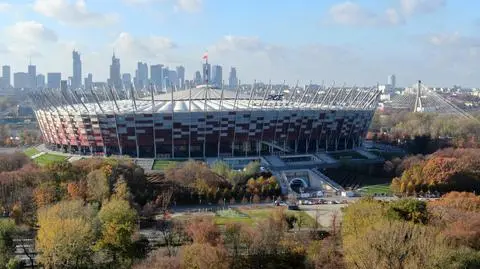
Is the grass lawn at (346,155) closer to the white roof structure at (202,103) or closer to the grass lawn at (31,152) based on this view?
the white roof structure at (202,103)

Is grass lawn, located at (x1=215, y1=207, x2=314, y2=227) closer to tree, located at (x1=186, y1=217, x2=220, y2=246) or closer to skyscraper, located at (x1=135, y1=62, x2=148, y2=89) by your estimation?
tree, located at (x1=186, y1=217, x2=220, y2=246)

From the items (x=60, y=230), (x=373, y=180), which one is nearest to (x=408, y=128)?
(x=373, y=180)

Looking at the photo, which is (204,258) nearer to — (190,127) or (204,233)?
(204,233)

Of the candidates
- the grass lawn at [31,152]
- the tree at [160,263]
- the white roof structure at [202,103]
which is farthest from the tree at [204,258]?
the grass lawn at [31,152]

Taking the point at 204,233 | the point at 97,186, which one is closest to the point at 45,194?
the point at 97,186

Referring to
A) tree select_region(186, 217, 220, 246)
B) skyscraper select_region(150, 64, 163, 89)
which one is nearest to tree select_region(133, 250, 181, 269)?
tree select_region(186, 217, 220, 246)
